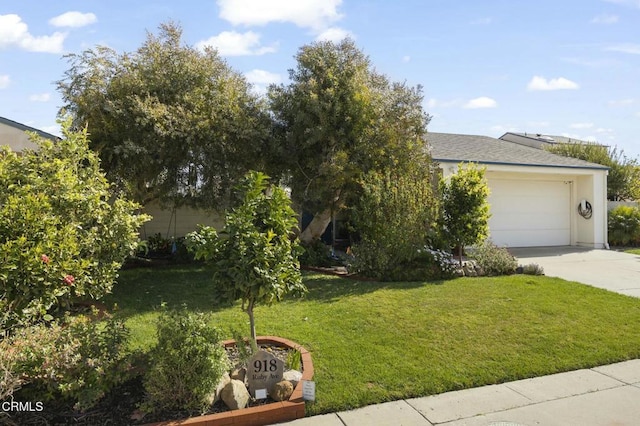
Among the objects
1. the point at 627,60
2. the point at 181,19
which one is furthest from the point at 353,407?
the point at 627,60

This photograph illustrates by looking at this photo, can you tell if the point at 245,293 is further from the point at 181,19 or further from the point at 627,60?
the point at 627,60

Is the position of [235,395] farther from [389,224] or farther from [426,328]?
[389,224]

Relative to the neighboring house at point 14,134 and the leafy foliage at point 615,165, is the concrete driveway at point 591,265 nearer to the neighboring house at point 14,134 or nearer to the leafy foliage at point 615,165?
the leafy foliage at point 615,165

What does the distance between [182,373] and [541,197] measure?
1427 cm

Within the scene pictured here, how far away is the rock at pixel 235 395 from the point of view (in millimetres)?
3352

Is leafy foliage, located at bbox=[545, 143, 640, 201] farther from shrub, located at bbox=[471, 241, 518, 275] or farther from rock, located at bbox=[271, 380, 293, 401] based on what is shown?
rock, located at bbox=[271, 380, 293, 401]

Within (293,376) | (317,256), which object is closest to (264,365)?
(293,376)

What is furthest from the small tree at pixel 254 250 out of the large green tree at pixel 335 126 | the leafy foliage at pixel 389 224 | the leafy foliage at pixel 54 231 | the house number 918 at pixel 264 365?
the large green tree at pixel 335 126

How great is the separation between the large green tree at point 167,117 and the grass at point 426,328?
2.25 metres

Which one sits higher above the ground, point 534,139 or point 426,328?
point 534,139

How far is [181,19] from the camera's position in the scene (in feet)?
28.4

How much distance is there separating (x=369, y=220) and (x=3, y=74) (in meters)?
7.49

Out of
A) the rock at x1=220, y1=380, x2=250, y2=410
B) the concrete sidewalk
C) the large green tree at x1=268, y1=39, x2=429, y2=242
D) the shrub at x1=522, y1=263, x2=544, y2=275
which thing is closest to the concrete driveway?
the shrub at x1=522, y1=263, x2=544, y2=275

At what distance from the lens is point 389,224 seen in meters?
8.28
